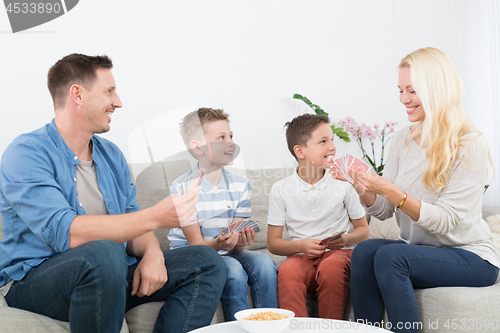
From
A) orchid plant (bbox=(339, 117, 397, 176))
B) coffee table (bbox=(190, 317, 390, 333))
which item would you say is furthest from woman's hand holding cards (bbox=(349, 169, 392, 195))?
orchid plant (bbox=(339, 117, 397, 176))

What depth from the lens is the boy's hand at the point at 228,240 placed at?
177 centimetres

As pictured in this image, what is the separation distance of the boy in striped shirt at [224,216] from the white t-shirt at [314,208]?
166mm

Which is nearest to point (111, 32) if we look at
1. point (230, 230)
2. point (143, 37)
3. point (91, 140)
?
point (143, 37)

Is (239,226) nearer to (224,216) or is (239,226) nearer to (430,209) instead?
(224,216)

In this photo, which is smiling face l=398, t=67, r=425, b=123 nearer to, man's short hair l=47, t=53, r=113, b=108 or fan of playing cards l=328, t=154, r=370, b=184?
fan of playing cards l=328, t=154, r=370, b=184

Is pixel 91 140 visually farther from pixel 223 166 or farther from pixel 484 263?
pixel 484 263

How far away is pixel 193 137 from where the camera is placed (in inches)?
70.1

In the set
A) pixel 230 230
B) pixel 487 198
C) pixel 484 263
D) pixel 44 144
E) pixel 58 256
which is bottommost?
pixel 487 198

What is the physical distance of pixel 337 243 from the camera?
75.5 inches

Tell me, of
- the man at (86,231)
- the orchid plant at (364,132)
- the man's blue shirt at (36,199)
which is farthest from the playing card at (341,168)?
the orchid plant at (364,132)

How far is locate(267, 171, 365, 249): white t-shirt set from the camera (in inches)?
79.6

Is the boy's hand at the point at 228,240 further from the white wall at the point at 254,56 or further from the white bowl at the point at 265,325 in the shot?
the white wall at the point at 254,56

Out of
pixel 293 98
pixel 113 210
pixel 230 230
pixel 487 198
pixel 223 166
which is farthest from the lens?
pixel 487 198

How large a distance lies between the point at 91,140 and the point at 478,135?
4.75ft
